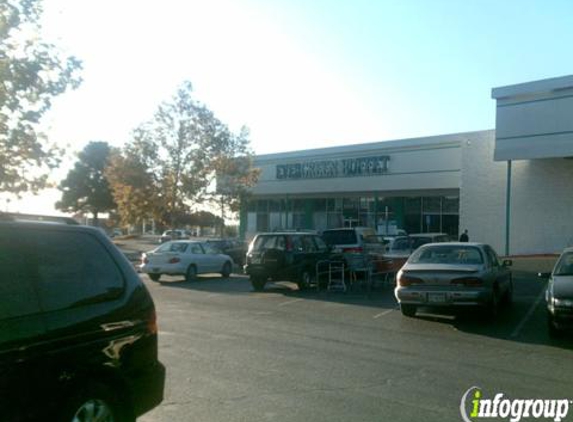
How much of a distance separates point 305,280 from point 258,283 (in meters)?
1.43

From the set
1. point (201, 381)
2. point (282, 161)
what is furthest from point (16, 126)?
point (282, 161)

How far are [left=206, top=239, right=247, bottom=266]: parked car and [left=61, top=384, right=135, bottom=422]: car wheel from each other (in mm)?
25868

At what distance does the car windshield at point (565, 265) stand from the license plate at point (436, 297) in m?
2.04

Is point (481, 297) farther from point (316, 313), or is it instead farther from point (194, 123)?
point (194, 123)

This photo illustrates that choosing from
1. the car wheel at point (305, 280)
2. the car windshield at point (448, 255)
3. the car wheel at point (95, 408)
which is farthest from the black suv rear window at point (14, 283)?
the car wheel at point (305, 280)

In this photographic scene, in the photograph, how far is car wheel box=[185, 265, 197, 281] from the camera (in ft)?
77.9

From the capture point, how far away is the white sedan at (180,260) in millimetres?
23266

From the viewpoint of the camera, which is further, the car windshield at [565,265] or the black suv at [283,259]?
the black suv at [283,259]

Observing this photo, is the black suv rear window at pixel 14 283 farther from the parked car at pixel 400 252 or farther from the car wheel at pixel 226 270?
the car wheel at pixel 226 270

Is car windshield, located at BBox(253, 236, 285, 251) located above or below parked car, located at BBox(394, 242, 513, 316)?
above

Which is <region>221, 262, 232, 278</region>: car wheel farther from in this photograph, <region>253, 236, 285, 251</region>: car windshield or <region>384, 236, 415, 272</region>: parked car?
<region>384, 236, 415, 272</region>: parked car

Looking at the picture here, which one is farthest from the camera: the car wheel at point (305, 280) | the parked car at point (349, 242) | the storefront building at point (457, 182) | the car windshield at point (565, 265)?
the storefront building at point (457, 182)

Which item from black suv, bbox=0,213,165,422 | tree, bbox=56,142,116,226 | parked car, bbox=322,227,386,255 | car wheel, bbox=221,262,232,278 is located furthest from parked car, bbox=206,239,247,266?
tree, bbox=56,142,116,226

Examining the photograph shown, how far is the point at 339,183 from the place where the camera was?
147ft
